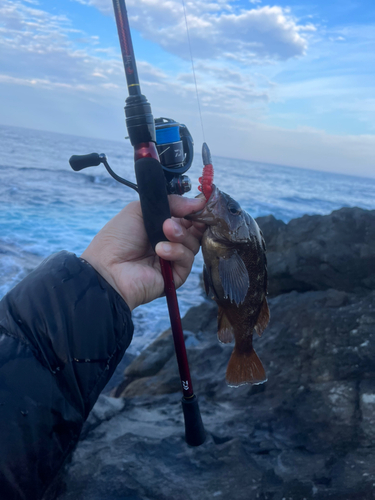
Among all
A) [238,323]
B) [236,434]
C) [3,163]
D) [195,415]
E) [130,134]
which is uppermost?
[3,163]

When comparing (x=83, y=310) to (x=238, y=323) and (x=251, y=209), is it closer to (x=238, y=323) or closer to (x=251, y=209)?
(x=238, y=323)

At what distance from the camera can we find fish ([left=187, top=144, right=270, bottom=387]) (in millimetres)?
2193

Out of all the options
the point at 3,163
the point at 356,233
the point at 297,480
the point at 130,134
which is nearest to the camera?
the point at 130,134

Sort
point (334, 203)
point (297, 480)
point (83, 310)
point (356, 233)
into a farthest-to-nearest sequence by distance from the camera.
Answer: point (334, 203) < point (356, 233) < point (297, 480) < point (83, 310)

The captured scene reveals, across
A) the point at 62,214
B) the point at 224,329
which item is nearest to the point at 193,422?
the point at 224,329

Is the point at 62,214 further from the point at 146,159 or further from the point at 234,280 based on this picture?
the point at 234,280

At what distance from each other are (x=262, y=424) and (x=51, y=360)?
6.50 ft

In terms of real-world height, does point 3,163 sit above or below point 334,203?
above

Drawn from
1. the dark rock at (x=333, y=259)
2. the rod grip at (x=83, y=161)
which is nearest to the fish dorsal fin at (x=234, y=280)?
the rod grip at (x=83, y=161)

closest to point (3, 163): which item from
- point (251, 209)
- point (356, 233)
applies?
point (251, 209)

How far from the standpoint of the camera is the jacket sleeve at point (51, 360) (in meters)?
1.40

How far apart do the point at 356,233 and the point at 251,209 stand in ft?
42.2

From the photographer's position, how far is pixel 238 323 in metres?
2.31

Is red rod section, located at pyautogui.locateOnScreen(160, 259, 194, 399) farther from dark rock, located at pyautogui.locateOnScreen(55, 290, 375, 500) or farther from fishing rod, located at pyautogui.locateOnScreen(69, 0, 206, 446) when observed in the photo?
dark rock, located at pyautogui.locateOnScreen(55, 290, 375, 500)
